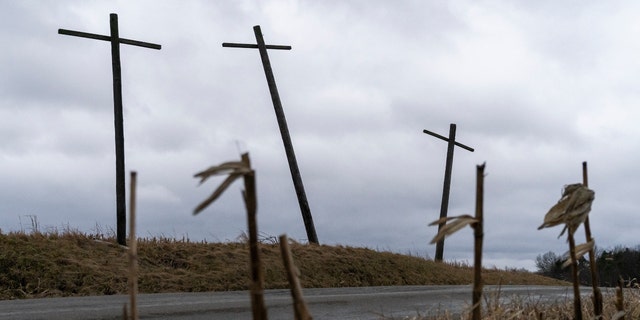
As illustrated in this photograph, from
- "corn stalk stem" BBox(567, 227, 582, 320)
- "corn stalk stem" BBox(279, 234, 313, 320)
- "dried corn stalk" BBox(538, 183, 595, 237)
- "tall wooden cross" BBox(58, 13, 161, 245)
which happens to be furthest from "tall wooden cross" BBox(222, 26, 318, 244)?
"corn stalk stem" BBox(279, 234, 313, 320)

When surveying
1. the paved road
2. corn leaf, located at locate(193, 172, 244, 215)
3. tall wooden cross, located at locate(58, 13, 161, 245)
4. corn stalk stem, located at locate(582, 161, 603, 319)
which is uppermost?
tall wooden cross, located at locate(58, 13, 161, 245)

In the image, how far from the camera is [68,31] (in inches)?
674

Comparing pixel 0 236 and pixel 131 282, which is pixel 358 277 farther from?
pixel 131 282

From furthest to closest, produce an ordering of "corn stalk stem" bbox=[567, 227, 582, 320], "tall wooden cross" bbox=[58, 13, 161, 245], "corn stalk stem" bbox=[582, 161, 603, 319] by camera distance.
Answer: "tall wooden cross" bbox=[58, 13, 161, 245]
"corn stalk stem" bbox=[582, 161, 603, 319]
"corn stalk stem" bbox=[567, 227, 582, 320]

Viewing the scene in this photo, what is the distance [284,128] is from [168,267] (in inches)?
281

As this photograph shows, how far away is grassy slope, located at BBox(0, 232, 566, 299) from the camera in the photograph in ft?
41.4

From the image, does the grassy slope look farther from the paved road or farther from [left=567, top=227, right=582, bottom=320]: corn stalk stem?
[left=567, top=227, right=582, bottom=320]: corn stalk stem

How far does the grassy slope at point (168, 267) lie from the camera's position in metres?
12.6

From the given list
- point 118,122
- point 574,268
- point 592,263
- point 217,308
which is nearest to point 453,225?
point 574,268

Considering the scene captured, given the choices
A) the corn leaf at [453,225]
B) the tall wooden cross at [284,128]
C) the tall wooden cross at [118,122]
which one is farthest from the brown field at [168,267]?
the corn leaf at [453,225]

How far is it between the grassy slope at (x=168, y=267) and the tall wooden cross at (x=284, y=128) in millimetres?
A: 1943

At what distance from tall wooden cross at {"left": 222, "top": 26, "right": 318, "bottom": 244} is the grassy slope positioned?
1943 mm

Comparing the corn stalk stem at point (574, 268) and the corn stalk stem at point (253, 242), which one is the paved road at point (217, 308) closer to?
the corn stalk stem at point (574, 268)

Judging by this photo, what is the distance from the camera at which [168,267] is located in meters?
14.4
